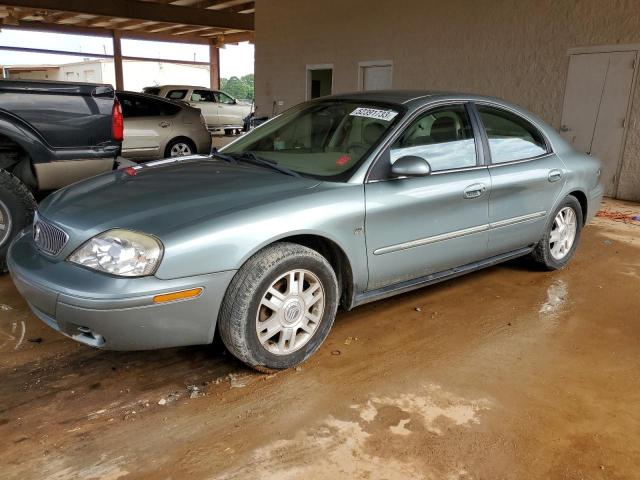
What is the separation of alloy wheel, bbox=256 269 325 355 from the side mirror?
799 millimetres

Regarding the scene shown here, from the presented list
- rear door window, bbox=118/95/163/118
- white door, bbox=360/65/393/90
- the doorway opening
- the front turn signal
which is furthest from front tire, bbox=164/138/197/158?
the front turn signal

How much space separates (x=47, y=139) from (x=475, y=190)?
3340 mm

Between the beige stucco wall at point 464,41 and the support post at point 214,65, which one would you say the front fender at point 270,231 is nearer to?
the beige stucco wall at point 464,41

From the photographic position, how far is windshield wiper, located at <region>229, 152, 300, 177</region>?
3268mm

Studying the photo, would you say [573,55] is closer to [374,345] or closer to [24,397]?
[374,345]

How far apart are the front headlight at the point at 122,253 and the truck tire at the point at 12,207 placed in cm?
198

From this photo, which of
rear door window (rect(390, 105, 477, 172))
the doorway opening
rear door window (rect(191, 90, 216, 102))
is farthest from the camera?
rear door window (rect(191, 90, 216, 102))

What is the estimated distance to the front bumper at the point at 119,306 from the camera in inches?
95.7

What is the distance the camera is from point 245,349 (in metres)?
2.76

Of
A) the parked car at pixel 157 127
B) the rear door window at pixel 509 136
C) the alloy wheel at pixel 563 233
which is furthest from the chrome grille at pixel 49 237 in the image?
the parked car at pixel 157 127

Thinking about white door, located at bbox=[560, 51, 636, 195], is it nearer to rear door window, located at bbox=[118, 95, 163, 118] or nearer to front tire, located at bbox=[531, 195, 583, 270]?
front tire, located at bbox=[531, 195, 583, 270]

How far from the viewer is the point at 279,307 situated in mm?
2844

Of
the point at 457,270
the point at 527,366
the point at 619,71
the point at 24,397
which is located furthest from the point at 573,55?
the point at 24,397

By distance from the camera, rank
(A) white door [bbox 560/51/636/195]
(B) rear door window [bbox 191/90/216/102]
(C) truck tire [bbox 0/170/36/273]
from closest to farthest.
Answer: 1. (C) truck tire [bbox 0/170/36/273]
2. (A) white door [bbox 560/51/636/195]
3. (B) rear door window [bbox 191/90/216/102]
